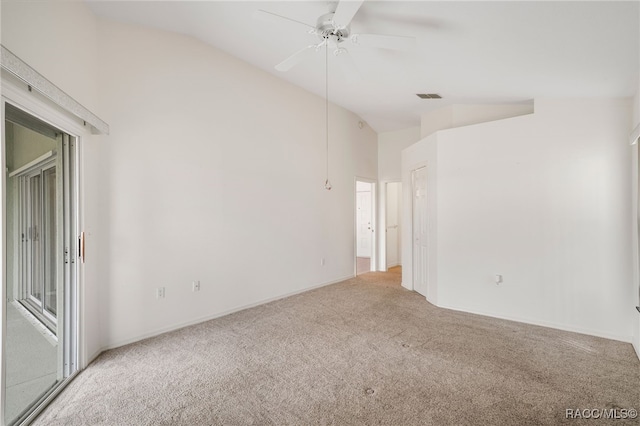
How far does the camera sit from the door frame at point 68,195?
170 centimetres

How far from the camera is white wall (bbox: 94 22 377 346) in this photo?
3062 millimetres

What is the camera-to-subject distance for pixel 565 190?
3432mm

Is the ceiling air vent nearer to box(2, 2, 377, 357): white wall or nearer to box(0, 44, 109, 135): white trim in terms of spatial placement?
box(2, 2, 377, 357): white wall

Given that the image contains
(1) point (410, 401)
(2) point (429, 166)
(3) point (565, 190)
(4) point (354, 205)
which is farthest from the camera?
(4) point (354, 205)

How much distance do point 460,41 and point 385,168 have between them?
4.02 metres

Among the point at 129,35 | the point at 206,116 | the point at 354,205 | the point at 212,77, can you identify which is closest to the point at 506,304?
the point at 354,205

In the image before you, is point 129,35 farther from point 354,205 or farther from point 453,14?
point 354,205

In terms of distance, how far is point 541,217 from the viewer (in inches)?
140

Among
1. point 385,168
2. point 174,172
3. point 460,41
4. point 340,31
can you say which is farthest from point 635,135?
point 174,172

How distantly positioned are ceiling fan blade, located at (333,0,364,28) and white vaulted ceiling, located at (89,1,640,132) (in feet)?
1.26

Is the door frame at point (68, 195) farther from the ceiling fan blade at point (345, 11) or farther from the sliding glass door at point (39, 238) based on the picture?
the ceiling fan blade at point (345, 11)

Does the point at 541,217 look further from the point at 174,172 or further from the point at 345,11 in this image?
the point at 174,172

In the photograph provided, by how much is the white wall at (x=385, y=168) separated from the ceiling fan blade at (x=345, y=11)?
14.5 feet

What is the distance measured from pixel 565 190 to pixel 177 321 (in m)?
4.62
